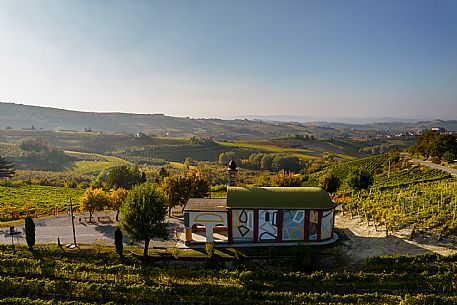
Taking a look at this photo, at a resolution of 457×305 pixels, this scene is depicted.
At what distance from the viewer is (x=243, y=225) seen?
94.7 feet

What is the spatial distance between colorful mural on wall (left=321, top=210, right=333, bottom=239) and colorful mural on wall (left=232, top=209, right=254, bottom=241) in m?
7.05

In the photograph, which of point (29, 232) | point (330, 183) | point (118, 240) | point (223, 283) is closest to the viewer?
point (223, 283)

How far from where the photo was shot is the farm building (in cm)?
2836

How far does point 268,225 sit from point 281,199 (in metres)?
2.88

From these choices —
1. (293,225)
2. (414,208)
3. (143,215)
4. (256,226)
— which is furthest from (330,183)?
(143,215)

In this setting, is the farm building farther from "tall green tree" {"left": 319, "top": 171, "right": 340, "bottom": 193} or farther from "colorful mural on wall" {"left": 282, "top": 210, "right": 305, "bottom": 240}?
"tall green tree" {"left": 319, "top": 171, "right": 340, "bottom": 193}

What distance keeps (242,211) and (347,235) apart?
38.8 feet

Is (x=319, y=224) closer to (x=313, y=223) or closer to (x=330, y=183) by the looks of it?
(x=313, y=223)

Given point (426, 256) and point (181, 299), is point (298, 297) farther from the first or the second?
point (426, 256)

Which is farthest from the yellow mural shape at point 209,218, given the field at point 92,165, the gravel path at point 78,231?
the field at point 92,165

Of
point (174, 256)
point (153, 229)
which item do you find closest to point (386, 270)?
point (174, 256)

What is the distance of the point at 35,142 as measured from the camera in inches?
5694

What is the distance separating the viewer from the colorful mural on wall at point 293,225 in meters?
28.4

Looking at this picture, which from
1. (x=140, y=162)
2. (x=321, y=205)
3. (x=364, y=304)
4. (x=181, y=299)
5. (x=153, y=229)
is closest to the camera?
(x=364, y=304)
